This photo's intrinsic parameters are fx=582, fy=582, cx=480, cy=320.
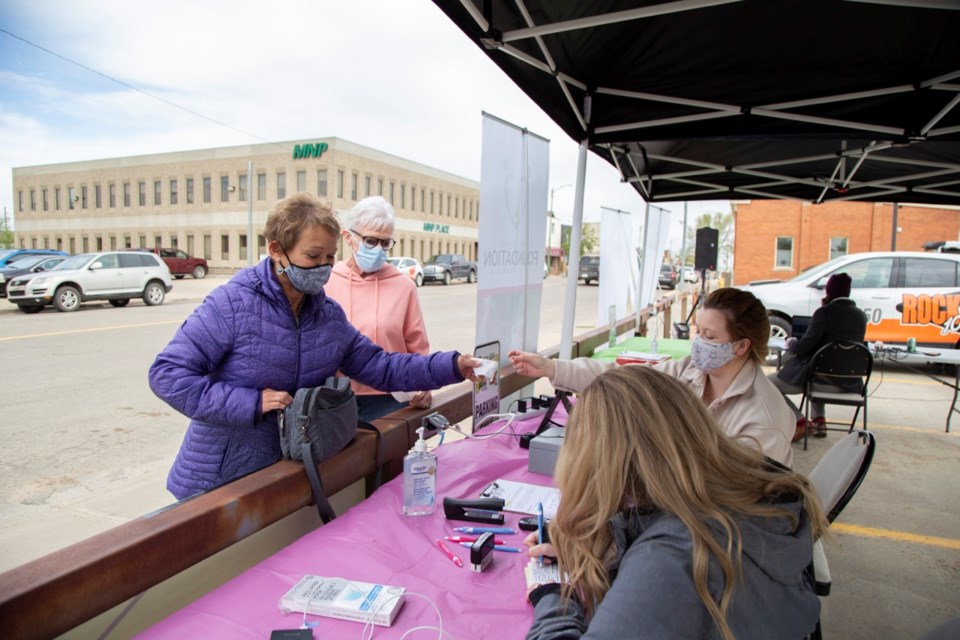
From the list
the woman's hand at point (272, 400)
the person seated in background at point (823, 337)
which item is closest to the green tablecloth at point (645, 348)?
the person seated in background at point (823, 337)

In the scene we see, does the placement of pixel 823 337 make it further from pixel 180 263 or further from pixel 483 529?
pixel 180 263

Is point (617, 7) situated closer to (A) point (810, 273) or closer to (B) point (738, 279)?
(A) point (810, 273)

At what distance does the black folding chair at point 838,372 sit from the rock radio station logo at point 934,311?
184 inches

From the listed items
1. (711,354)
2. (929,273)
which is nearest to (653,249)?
(929,273)

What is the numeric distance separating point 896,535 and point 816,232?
26351 mm

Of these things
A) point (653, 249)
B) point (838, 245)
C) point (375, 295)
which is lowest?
point (375, 295)

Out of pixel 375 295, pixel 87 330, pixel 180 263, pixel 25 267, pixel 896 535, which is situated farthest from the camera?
pixel 180 263

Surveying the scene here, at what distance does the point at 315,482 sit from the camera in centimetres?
188

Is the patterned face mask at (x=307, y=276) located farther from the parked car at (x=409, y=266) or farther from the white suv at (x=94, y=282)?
the parked car at (x=409, y=266)

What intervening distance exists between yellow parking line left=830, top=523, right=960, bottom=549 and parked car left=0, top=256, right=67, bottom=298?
2025 cm

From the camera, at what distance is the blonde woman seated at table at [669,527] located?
3.32ft

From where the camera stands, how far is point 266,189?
39.2 m

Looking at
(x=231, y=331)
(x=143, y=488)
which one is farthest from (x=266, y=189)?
(x=231, y=331)

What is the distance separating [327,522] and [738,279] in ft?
93.3
